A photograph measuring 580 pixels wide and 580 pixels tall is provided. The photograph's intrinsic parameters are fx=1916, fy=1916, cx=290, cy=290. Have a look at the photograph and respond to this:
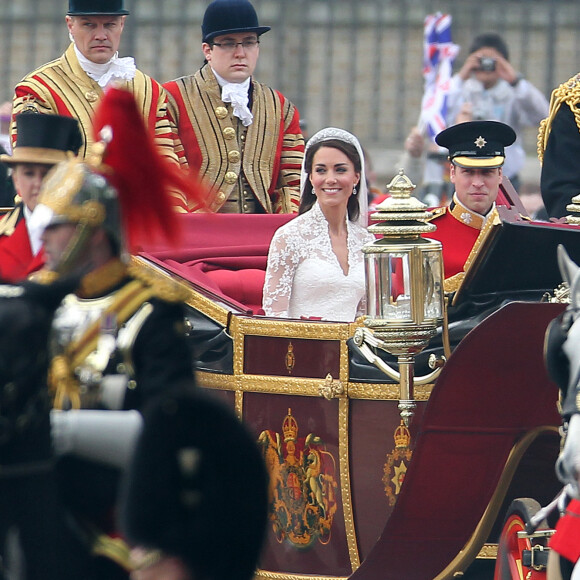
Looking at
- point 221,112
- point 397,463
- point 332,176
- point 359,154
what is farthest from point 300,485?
point 221,112

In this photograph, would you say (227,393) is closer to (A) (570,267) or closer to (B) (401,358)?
(B) (401,358)

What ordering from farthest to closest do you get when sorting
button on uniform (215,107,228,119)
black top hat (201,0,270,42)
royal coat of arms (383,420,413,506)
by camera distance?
button on uniform (215,107,228,119) → black top hat (201,0,270,42) → royal coat of arms (383,420,413,506)

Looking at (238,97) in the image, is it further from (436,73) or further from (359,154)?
(436,73)

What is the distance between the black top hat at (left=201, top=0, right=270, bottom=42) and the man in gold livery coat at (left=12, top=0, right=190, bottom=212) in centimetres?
34

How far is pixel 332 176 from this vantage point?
6.89m

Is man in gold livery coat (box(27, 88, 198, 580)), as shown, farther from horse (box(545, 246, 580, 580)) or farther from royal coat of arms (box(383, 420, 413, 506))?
royal coat of arms (box(383, 420, 413, 506))

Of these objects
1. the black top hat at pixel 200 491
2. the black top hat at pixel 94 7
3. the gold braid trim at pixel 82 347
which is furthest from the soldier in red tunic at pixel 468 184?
the black top hat at pixel 200 491

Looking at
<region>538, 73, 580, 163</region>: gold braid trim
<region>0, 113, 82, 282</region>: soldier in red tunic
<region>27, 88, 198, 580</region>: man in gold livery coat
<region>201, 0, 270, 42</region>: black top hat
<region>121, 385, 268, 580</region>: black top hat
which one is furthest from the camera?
<region>201, 0, 270, 42</region>: black top hat

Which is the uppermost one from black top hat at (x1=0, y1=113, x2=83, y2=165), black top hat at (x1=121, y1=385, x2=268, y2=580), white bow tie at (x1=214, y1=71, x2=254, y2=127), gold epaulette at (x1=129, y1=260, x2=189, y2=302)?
white bow tie at (x1=214, y1=71, x2=254, y2=127)

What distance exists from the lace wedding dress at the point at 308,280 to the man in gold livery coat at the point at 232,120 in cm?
91

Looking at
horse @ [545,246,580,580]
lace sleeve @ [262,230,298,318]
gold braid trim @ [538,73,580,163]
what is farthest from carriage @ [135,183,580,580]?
horse @ [545,246,580,580]

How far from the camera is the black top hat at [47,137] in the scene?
21.6 ft

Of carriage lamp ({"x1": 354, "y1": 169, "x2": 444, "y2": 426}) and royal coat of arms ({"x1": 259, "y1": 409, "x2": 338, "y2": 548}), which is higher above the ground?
carriage lamp ({"x1": 354, "y1": 169, "x2": 444, "y2": 426})

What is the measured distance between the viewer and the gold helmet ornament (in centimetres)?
401
